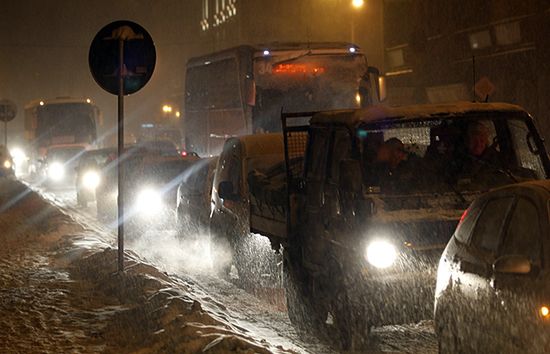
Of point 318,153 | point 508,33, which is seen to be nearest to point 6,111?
point 508,33

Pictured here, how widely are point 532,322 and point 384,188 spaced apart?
9.41 feet

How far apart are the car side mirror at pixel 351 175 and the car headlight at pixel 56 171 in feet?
102

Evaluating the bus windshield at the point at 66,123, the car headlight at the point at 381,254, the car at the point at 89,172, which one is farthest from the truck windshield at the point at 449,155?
the bus windshield at the point at 66,123

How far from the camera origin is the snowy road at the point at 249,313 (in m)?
8.41

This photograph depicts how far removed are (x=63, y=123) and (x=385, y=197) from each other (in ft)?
126

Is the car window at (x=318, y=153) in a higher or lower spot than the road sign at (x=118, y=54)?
lower

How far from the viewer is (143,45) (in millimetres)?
11047

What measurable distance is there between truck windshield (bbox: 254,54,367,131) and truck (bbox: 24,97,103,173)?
21693 millimetres

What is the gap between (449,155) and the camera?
8312 mm

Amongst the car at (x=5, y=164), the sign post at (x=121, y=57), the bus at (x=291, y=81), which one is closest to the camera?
the sign post at (x=121, y=57)

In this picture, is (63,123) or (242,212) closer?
(242,212)

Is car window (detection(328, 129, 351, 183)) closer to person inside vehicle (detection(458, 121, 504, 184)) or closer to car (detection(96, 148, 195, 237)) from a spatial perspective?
person inside vehicle (detection(458, 121, 504, 184))

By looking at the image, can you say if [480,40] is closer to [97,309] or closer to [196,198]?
[196,198]

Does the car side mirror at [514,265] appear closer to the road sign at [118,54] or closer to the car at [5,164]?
the road sign at [118,54]
